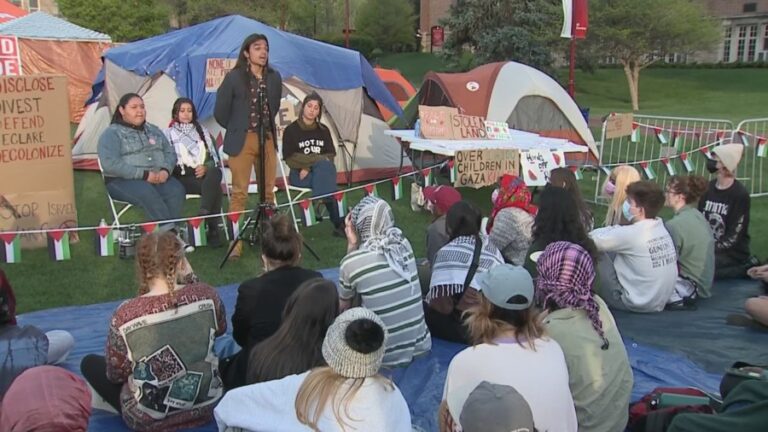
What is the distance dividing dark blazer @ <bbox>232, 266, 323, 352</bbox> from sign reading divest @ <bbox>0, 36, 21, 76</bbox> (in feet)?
19.9

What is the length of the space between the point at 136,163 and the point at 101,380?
10.7 ft

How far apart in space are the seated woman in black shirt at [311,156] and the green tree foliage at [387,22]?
43.9 metres

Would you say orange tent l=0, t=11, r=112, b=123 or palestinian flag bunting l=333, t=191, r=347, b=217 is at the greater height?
orange tent l=0, t=11, r=112, b=123

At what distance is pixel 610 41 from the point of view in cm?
2817

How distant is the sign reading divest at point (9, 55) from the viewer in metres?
7.99

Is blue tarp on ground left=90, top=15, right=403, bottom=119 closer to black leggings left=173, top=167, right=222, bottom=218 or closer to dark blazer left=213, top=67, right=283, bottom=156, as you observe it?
→ black leggings left=173, top=167, right=222, bottom=218

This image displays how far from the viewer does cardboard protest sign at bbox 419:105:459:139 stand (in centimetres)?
834

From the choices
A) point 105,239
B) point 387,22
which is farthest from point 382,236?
point 387,22

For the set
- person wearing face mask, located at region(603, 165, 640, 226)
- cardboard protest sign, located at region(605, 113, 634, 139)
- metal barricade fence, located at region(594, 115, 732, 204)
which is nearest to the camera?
person wearing face mask, located at region(603, 165, 640, 226)

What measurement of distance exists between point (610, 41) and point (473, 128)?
72.3ft

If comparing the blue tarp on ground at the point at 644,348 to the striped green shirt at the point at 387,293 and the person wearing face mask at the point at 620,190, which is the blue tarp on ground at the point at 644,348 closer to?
the striped green shirt at the point at 387,293

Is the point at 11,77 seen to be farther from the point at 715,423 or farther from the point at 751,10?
the point at 751,10

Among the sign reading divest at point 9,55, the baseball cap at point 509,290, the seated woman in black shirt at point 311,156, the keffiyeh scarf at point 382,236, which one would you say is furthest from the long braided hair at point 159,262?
the sign reading divest at point 9,55

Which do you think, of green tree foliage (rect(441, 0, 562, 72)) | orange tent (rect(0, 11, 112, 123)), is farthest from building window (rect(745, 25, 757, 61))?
orange tent (rect(0, 11, 112, 123))
